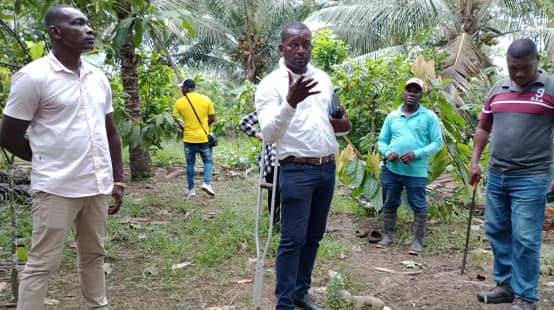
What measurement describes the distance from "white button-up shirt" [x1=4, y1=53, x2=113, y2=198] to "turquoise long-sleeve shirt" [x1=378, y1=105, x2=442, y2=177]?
9.70 ft

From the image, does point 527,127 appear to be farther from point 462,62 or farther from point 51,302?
point 462,62

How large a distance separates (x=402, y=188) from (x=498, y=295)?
1580mm

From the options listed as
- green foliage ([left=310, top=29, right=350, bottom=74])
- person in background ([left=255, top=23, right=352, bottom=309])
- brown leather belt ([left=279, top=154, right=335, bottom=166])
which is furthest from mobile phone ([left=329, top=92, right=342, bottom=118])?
green foliage ([left=310, top=29, right=350, bottom=74])

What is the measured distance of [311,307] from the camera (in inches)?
128

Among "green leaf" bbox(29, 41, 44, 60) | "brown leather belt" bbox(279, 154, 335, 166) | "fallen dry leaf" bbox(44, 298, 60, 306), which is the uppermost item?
"green leaf" bbox(29, 41, 44, 60)

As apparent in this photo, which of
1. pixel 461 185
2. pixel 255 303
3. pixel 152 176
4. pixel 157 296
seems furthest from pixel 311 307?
pixel 152 176

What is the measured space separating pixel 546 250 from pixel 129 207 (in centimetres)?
460

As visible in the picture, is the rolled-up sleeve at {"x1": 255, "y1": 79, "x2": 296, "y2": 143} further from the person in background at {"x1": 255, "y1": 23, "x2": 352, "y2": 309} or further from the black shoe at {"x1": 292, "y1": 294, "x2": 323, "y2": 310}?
the black shoe at {"x1": 292, "y1": 294, "x2": 323, "y2": 310}

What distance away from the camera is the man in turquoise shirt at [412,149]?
466 centimetres

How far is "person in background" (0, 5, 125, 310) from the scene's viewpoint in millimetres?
2447

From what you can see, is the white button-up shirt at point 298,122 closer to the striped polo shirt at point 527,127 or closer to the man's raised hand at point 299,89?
the man's raised hand at point 299,89

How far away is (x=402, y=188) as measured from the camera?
195 inches

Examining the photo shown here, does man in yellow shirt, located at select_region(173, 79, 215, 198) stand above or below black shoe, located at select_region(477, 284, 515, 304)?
above

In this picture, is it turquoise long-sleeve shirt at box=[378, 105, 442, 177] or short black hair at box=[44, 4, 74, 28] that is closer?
short black hair at box=[44, 4, 74, 28]
